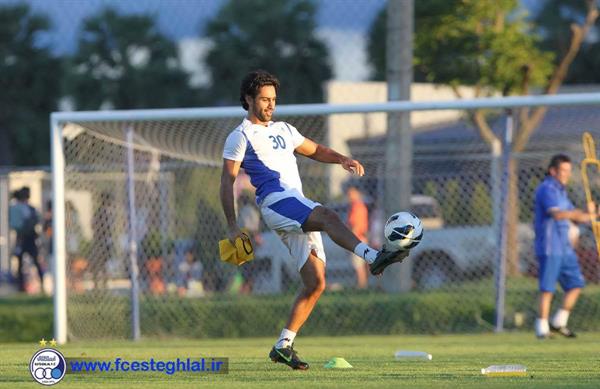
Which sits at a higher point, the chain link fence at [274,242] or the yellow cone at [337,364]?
the chain link fence at [274,242]

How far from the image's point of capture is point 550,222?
1288 centimetres

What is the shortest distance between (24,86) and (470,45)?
37.4 feet

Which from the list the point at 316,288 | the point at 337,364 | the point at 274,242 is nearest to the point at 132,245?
the point at 274,242

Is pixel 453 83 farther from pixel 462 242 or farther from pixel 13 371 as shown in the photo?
pixel 13 371

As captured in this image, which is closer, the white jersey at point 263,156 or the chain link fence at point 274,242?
the white jersey at point 263,156

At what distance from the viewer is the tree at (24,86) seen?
24.9m

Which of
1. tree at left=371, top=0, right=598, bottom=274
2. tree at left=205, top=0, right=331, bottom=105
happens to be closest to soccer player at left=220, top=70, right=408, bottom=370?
tree at left=371, top=0, right=598, bottom=274

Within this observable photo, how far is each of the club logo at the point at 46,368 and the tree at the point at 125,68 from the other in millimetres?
15627

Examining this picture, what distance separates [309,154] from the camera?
29.6 feet

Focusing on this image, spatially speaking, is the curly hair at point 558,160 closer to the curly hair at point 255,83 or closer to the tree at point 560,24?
the curly hair at point 255,83

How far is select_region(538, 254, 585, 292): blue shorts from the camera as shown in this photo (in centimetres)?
1282

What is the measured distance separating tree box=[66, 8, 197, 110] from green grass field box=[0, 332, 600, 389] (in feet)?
35.4

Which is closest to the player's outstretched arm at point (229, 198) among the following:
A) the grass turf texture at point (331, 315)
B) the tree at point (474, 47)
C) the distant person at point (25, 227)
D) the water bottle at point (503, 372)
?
the water bottle at point (503, 372)

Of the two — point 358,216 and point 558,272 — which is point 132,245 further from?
point 558,272
